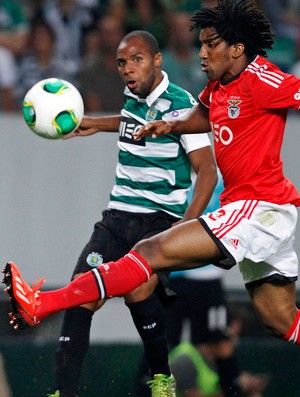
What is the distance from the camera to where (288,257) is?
5.23 meters

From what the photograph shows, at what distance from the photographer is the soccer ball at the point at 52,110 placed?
5.45 meters

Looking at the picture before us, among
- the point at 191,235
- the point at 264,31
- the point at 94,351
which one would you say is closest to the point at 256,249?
the point at 191,235

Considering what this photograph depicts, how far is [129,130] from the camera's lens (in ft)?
19.1

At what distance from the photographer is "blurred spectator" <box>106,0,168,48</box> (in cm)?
935

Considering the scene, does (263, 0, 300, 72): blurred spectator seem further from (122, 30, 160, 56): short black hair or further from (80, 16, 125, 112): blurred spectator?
(122, 30, 160, 56): short black hair

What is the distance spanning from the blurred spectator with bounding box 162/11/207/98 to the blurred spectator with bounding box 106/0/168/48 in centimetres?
11

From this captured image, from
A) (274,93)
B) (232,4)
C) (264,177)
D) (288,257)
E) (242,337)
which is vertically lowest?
(242,337)

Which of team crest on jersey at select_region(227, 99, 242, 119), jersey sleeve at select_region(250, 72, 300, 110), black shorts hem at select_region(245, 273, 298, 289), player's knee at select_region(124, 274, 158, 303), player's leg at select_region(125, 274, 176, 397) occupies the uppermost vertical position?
jersey sleeve at select_region(250, 72, 300, 110)

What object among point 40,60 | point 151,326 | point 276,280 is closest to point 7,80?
point 40,60

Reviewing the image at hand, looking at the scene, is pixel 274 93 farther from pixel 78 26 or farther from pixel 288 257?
pixel 78 26

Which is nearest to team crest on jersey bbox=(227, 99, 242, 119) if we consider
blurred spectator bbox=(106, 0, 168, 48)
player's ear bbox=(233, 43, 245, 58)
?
player's ear bbox=(233, 43, 245, 58)

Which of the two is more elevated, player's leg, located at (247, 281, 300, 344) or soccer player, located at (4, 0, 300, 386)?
soccer player, located at (4, 0, 300, 386)

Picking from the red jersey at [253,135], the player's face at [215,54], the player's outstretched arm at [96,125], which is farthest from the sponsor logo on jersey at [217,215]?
the player's outstretched arm at [96,125]

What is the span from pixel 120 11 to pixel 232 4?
4403 millimetres
